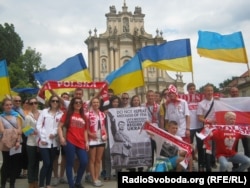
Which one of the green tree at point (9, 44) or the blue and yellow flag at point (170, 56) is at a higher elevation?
the green tree at point (9, 44)

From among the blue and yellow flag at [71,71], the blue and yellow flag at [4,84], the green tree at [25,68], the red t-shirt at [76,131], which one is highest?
the green tree at [25,68]

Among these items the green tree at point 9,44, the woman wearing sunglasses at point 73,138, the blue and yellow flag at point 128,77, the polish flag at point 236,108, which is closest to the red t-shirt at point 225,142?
the polish flag at point 236,108

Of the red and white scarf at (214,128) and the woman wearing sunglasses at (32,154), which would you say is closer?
the woman wearing sunglasses at (32,154)

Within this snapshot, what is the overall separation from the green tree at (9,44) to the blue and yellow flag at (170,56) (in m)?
30.3

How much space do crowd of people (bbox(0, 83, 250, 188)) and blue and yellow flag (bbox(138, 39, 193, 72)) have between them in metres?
1.72

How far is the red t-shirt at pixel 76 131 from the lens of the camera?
6.28 metres

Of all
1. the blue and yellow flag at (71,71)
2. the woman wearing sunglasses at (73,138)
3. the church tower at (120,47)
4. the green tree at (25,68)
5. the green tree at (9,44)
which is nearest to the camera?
the woman wearing sunglasses at (73,138)

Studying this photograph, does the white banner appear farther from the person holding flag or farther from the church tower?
the church tower

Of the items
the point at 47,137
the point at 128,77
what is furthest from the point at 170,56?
the point at 47,137

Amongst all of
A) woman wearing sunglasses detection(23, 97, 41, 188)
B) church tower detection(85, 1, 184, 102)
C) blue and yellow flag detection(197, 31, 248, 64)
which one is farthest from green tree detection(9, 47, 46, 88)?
woman wearing sunglasses detection(23, 97, 41, 188)

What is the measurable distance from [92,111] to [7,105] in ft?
4.99

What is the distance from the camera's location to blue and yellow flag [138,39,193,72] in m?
9.03

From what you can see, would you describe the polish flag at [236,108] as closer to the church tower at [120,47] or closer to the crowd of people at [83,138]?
the crowd of people at [83,138]

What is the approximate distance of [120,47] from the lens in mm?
56312
